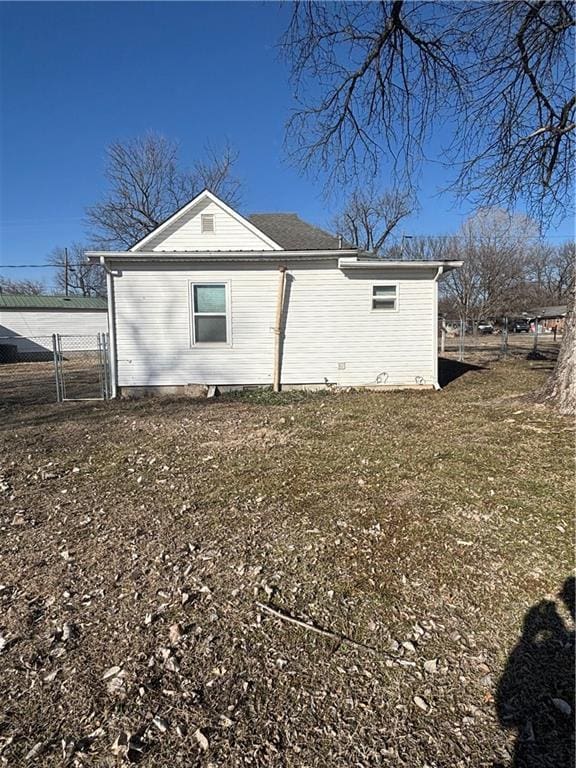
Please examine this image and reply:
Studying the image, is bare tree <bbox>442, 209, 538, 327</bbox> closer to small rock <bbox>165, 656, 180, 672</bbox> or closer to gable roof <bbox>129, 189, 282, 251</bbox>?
gable roof <bbox>129, 189, 282, 251</bbox>

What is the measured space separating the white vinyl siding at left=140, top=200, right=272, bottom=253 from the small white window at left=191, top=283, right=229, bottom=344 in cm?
107

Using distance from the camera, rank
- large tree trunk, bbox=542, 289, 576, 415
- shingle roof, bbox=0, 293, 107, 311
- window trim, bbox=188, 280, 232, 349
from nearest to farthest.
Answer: large tree trunk, bbox=542, 289, 576, 415, window trim, bbox=188, 280, 232, 349, shingle roof, bbox=0, 293, 107, 311

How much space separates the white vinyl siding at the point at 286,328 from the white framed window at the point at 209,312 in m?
0.12

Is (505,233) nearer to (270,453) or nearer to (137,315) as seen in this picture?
(137,315)

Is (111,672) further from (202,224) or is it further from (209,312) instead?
(202,224)

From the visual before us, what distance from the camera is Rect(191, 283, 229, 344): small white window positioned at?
29.6 feet

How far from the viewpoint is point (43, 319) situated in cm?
2339

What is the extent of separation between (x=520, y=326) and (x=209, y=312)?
50510 mm

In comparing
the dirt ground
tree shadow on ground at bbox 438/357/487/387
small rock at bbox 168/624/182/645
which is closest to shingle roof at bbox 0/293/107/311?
tree shadow on ground at bbox 438/357/487/387

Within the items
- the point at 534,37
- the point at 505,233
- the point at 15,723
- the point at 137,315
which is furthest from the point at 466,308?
the point at 15,723

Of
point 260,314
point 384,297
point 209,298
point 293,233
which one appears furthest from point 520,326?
point 209,298

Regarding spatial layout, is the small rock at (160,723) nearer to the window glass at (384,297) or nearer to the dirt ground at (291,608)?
the dirt ground at (291,608)

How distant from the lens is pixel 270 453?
16.3 feet

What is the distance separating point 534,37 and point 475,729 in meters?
9.09
